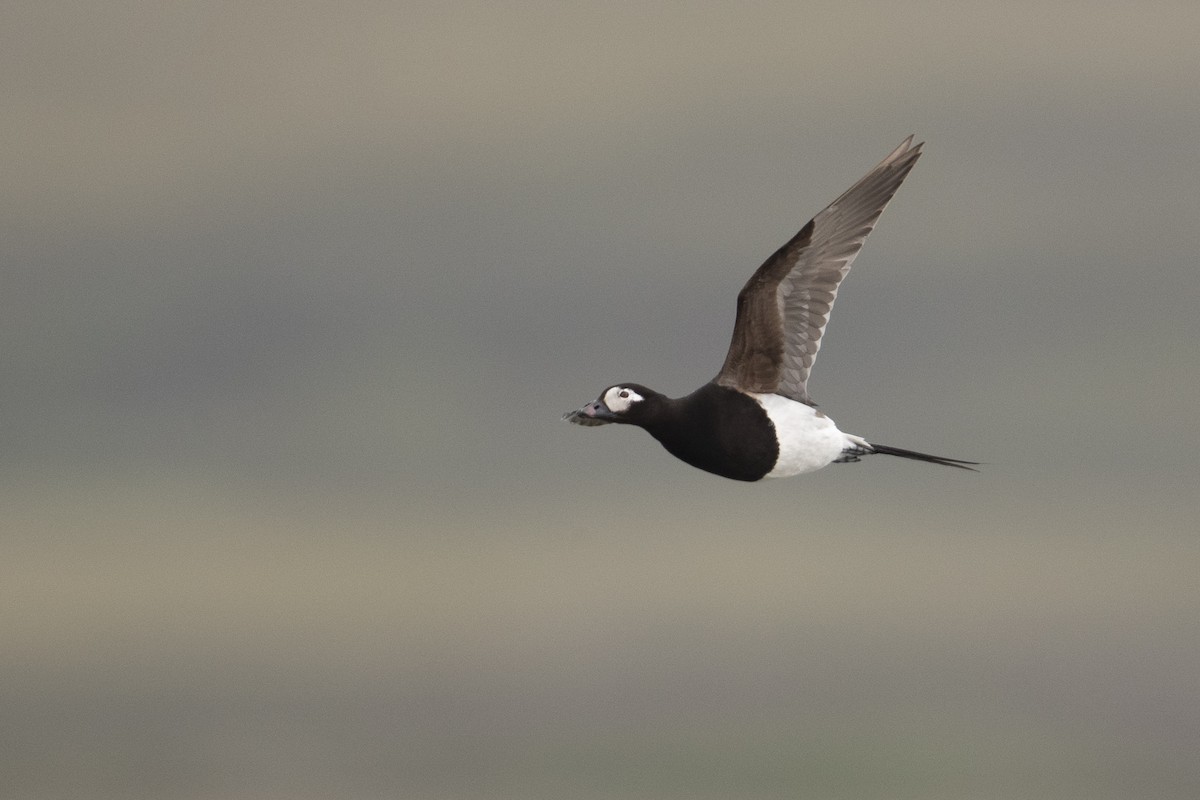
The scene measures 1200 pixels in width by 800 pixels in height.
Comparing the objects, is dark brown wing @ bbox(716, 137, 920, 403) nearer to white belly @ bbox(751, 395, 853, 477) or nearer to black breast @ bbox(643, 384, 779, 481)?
white belly @ bbox(751, 395, 853, 477)

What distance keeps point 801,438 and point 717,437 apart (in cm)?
98

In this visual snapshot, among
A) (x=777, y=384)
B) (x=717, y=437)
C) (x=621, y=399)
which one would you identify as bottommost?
(x=717, y=437)

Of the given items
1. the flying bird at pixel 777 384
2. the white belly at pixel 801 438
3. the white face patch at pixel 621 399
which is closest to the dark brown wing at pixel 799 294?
the flying bird at pixel 777 384

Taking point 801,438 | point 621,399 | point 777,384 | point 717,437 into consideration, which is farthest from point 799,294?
point 621,399

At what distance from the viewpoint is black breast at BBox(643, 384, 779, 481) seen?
2695cm

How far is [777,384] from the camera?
27.6 meters

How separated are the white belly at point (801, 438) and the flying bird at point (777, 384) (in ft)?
0.04

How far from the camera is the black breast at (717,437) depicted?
27.0m

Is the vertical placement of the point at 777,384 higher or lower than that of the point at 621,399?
higher

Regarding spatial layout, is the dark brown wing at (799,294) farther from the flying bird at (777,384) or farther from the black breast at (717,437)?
the black breast at (717,437)

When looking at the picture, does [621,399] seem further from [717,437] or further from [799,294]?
[799,294]

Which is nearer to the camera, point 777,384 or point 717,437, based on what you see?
point 717,437

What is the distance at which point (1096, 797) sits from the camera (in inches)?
7835

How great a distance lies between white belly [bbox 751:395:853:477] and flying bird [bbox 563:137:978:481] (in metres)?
0.01
